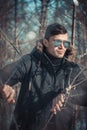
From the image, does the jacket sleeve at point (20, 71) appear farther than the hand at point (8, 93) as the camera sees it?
Yes

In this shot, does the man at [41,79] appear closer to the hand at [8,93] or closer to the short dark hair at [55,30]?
the short dark hair at [55,30]

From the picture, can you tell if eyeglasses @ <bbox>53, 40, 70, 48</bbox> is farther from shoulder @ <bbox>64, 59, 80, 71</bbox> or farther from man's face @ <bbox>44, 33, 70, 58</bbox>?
shoulder @ <bbox>64, 59, 80, 71</bbox>

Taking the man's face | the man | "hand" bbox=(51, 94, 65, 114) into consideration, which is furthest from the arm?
"hand" bbox=(51, 94, 65, 114)

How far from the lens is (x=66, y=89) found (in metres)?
2.55

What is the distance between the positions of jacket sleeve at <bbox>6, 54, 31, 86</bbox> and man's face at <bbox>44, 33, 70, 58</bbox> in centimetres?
18

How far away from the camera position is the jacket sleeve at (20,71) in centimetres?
265

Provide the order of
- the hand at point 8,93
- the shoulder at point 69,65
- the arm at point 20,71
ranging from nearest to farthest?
the hand at point 8,93 → the arm at point 20,71 → the shoulder at point 69,65

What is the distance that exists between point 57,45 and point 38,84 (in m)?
0.29

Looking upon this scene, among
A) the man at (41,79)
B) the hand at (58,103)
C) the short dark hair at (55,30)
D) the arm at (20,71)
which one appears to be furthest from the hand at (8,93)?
the short dark hair at (55,30)

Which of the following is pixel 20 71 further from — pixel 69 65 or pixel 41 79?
pixel 69 65

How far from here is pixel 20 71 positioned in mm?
2678

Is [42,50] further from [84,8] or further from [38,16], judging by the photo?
[38,16]

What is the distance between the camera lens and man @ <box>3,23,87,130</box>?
270cm

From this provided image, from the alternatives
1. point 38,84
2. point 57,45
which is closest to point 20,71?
point 38,84
